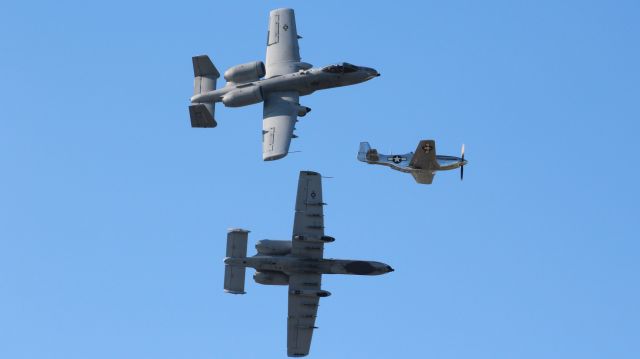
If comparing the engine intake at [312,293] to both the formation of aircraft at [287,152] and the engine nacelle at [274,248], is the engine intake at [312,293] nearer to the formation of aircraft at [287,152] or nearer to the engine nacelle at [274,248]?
the formation of aircraft at [287,152]

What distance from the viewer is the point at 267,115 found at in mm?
84500

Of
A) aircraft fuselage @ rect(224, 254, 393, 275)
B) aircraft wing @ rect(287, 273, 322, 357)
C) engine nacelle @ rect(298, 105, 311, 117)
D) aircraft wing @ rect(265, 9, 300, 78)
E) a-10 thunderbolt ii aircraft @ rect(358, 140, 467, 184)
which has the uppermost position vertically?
aircraft wing @ rect(265, 9, 300, 78)

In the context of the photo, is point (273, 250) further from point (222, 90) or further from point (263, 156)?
point (222, 90)

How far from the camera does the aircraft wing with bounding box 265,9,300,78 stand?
283 ft

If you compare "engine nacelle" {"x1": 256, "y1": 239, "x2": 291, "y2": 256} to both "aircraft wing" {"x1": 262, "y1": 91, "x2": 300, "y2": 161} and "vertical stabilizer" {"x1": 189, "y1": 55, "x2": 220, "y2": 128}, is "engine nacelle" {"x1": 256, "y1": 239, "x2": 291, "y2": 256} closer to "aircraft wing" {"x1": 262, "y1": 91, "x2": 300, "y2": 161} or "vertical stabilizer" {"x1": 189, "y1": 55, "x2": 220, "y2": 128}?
"aircraft wing" {"x1": 262, "y1": 91, "x2": 300, "y2": 161}

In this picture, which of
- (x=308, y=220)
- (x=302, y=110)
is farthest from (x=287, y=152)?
(x=308, y=220)

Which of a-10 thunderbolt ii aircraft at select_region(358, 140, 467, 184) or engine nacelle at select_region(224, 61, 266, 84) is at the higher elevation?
engine nacelle at select_region(224, 61, 266, 84)

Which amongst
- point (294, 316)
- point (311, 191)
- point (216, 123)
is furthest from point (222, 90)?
point (294, 316)

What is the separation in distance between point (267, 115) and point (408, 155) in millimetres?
10906

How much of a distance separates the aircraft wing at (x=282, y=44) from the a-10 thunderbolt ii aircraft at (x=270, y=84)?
0.07 meters

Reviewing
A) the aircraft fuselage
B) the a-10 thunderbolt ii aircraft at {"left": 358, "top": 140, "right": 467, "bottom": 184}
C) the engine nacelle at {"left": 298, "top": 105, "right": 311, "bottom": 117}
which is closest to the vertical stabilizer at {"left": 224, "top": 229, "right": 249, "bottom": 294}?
the aircraft fuselage

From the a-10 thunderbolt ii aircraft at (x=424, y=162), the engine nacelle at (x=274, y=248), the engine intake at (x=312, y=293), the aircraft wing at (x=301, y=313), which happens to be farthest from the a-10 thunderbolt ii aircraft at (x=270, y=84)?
the engine intake at (x=312, y=293)

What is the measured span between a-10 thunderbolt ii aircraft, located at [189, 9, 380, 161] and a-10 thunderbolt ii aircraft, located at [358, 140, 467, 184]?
5991 millimetres

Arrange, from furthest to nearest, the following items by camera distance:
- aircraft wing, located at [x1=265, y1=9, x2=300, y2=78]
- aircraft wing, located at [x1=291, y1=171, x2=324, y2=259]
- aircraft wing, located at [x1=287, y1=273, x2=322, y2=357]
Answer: aircraft wing, located at [x1=265, y1=9, x2=300, y2=78] < aircraft wing, located at [x1=291, y1=171, x2=324, y2=259] < aircraft wing, located at [x1=287, y1=273, x2=322, y2=357]
